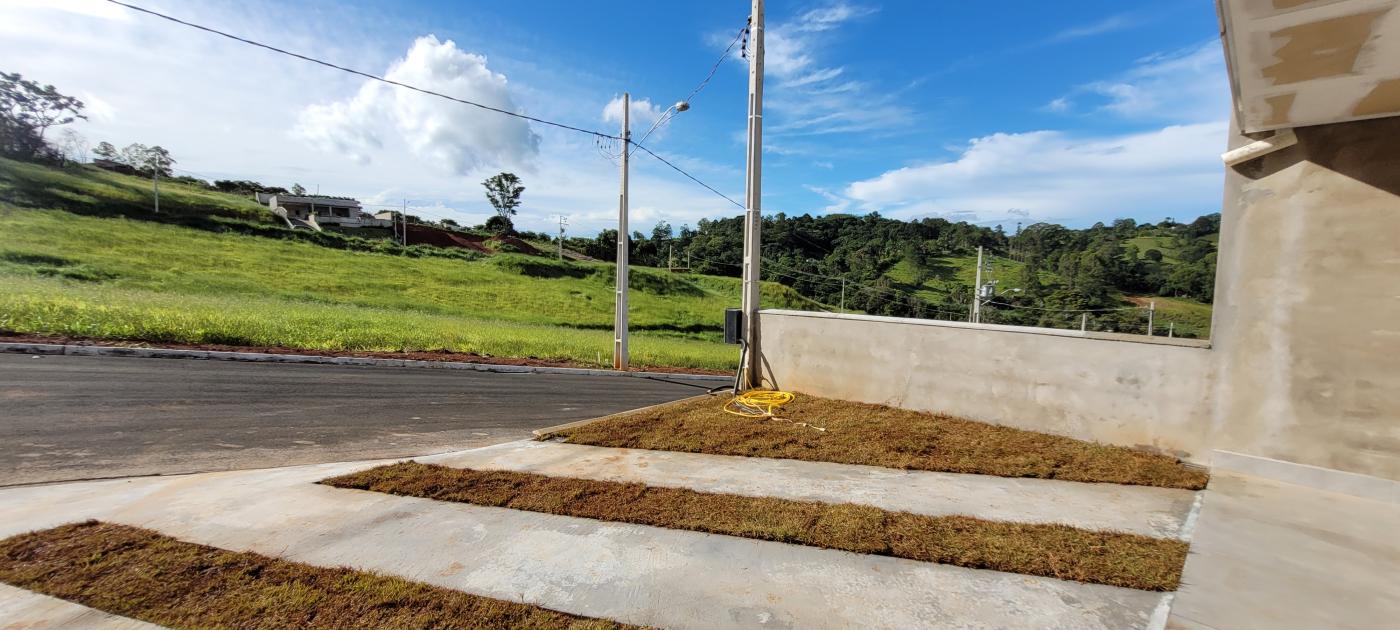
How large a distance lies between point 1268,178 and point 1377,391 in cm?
183

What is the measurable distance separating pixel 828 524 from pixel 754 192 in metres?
5.93

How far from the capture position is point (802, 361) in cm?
791

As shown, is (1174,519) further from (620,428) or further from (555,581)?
(620,428)

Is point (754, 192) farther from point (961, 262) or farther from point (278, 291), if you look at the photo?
point (961, 262)

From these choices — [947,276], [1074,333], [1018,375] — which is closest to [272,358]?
[1018,375]

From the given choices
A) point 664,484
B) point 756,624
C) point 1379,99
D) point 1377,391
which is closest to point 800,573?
point 756,624

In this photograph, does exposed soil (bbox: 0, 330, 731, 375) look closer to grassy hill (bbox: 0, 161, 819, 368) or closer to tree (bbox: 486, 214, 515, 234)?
grassy hill (bbox: 0, 161, 819, 368)

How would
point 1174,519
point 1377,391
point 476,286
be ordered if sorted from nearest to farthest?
point 1174,519, point 1377,391, point 476,286

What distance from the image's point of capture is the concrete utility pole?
8367 mm

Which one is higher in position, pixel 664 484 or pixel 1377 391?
pixel 1377 391

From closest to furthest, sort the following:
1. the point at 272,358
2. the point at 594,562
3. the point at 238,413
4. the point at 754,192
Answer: the point at 594,562
the point at 238,413
the point at 754,192
the point at 272,358

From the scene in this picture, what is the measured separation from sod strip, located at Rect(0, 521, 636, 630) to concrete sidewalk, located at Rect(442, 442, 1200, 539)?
2070mm

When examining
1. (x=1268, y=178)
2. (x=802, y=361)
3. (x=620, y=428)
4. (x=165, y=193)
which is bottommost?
(x=620, y=428)

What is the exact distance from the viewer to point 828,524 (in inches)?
141
